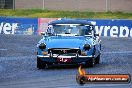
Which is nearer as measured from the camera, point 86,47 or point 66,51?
point 66,51

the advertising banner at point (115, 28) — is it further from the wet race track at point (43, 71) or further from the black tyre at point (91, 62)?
the black tyre at point (91, 62)

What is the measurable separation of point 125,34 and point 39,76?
21975mm

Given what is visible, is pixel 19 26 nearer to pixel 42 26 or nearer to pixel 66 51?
pixel 42 26

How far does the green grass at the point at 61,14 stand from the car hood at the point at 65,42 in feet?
107

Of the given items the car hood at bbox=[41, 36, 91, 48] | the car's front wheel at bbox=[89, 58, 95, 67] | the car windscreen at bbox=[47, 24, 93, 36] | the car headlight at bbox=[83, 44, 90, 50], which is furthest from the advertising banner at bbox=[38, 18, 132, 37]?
the car headlight at bbox=[83, 44, 90, 50]

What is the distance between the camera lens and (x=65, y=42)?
17016 millimetres

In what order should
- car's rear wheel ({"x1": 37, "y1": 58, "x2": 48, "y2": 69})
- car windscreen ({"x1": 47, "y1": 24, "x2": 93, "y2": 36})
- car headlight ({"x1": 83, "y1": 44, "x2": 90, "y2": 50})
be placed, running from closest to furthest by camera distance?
1. car headlight ({"x1": 83, "y1": 44, "x2": 90, "y2": 50})
2. car's rear wheel ({"x1": 37, "y1": 58, "x2": 48, "y2": 69})
3. car windscreen ({"x1": 47, "y1": 24, "x2": 93, "y2": 36})

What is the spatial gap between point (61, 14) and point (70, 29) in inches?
1291

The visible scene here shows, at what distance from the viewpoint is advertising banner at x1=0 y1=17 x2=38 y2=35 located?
37812 millimetres

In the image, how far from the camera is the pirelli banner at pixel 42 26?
120 feet

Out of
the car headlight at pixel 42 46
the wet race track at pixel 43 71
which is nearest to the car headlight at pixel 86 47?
the wet race track at pixel 43 71

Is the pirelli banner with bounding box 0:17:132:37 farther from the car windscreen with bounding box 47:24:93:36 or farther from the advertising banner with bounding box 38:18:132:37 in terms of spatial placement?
the car windscreen with bounding box 47:24:93:36

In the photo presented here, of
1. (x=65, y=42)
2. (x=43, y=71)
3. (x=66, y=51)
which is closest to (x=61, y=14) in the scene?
(x=65, y=42)

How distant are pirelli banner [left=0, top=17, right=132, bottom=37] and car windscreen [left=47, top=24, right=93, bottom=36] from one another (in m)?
17.6
